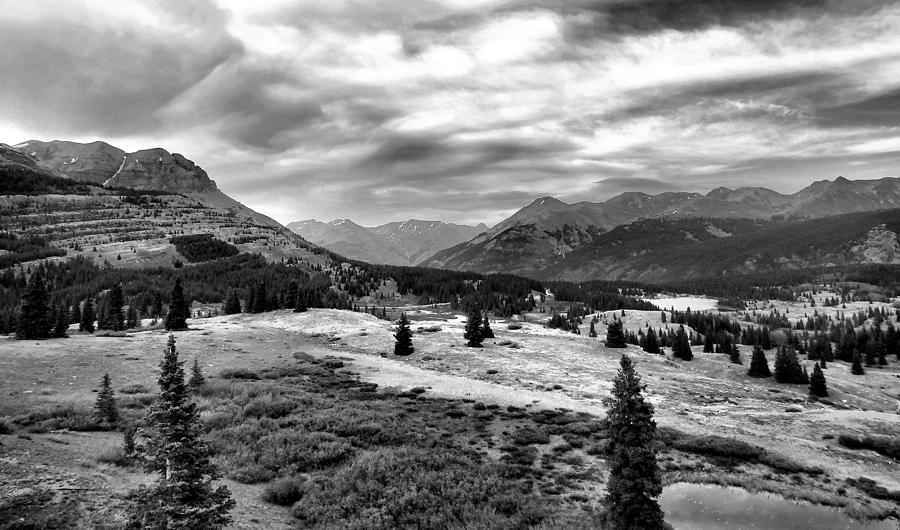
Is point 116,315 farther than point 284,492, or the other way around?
point 116,315

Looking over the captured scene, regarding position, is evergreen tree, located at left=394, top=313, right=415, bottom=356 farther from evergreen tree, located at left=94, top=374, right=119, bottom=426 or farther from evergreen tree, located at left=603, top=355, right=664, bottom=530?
evergreen tree, located at left=603, top=355, right=664, bottom=530

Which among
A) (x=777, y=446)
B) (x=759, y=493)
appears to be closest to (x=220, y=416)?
(x=759, y=493)

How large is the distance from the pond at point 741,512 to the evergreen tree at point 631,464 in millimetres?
4418

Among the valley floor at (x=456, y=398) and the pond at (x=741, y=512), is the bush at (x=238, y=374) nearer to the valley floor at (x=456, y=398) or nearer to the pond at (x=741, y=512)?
the valley floor at (x=456, y=398)

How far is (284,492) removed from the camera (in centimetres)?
2084

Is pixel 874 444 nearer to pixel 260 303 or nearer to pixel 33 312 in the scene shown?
pixel 33 312

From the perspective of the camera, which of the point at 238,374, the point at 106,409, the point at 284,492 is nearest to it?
the point at 284,492

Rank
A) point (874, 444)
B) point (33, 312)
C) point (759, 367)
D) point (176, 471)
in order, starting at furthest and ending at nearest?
point (759, 367) < point (33, 312) < point (874, 444) < point (176, 471)

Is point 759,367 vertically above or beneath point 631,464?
beneath

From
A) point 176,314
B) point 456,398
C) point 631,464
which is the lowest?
point 456,398

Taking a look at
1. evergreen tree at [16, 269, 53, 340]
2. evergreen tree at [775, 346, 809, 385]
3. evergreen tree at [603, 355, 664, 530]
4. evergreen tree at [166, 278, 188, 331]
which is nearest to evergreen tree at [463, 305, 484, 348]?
evergreen tree at [166, 278, 188, 331]

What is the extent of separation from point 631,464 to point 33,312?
240 ft

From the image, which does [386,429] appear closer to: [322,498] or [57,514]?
[322,498]

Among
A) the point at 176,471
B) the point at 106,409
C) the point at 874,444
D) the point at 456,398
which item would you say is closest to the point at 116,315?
the point at 106,409
